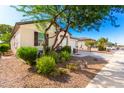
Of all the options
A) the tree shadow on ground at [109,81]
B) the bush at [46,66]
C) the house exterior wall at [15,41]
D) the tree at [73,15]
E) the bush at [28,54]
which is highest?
the tree at [73,15]

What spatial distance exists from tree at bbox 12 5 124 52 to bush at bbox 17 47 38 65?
4.33 ft

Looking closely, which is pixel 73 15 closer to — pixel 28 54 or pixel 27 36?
pixel 27 36

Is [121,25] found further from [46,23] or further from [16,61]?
[16,61]

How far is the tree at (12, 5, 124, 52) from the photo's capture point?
665 cm

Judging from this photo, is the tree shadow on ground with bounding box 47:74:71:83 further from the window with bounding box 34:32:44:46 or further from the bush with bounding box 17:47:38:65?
the window with bounding box 34:32:44:46

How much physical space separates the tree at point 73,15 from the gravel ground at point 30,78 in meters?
1.97

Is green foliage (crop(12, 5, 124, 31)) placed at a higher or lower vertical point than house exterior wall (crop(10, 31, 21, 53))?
higher

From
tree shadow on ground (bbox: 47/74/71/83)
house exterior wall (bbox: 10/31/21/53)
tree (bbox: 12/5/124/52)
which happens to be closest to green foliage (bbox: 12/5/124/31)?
tree (bbox: 12/5/124/52)

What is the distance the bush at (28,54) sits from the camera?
6730mm

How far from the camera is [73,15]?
24.4 feet

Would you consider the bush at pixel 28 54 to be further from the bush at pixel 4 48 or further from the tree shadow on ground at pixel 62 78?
the bush at pixel 4 48

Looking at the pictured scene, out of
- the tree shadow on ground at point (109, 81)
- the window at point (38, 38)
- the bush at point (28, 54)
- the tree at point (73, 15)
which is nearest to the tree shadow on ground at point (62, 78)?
the tree shadow on ground at point (109, 81)

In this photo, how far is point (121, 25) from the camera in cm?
736
